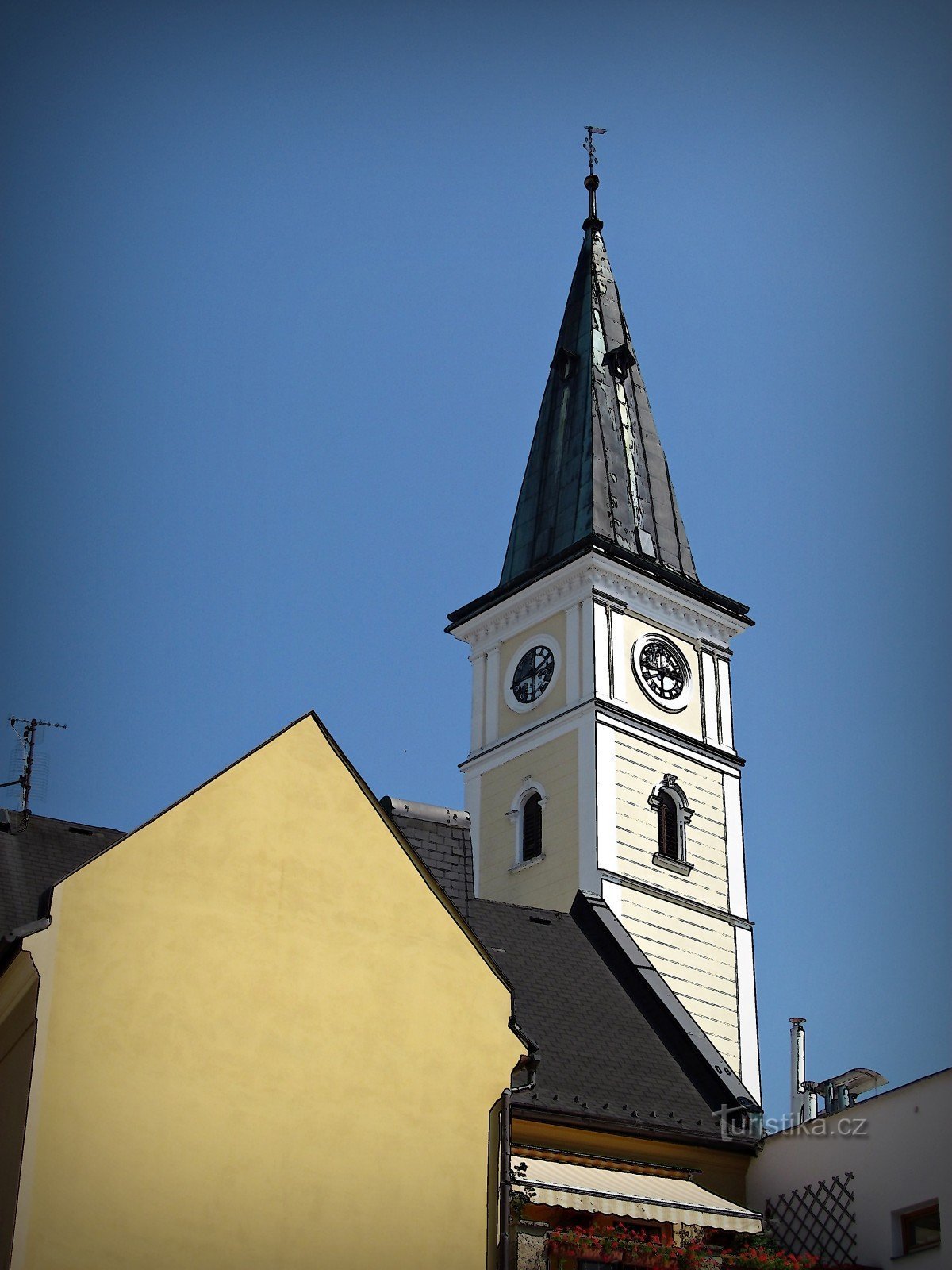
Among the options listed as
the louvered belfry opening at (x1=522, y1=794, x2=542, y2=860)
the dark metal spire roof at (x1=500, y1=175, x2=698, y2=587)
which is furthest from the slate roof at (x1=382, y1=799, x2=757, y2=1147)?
the dark metal spire roof at (x1=500, y1=175, x2=698, y2=587)

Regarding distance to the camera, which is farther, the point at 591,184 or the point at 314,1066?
the point at 591,184

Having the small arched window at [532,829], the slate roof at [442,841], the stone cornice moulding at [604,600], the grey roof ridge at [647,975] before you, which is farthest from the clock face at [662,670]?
the slate roof at [442,841]

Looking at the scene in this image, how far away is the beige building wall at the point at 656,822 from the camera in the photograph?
142ft

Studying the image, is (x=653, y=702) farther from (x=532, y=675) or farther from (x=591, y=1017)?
(x=591, y=1017)

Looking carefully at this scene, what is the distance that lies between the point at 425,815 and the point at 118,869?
659 centimetres

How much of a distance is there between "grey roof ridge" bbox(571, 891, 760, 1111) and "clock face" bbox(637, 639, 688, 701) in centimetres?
1616

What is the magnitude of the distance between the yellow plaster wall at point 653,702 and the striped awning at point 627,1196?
23993 millimetres

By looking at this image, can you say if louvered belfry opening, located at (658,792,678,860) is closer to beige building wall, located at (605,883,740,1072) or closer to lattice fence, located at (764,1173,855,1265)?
beige building wall, located at (605,883,740,1072)

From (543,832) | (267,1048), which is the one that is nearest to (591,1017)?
(267,1048)

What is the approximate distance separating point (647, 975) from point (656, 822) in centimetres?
1631

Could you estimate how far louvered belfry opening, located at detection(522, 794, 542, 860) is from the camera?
44.8 metres

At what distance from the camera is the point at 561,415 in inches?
2099

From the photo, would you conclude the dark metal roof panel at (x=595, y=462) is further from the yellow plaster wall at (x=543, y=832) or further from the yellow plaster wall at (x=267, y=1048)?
the yellow plaster wall at (x=267, y=1048)

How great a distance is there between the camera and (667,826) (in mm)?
44875
